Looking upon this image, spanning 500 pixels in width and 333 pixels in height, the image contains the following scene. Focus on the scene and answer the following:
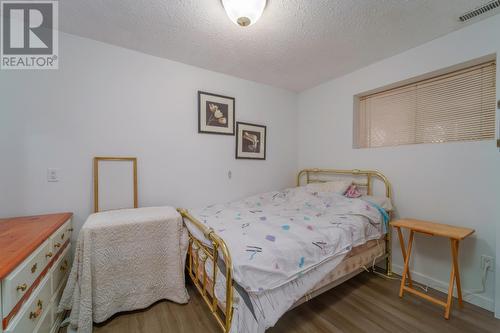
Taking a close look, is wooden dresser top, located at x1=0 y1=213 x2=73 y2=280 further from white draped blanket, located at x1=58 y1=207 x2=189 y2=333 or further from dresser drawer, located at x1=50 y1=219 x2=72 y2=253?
white draped blanket, located at x1=58 y1=207 x2=189 y2=333

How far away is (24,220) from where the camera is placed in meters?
1.55

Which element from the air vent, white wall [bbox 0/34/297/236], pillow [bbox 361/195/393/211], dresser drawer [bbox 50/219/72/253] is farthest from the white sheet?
the air vent

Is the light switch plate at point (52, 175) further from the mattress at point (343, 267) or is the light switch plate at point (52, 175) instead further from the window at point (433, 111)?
the window at point (433, 111)

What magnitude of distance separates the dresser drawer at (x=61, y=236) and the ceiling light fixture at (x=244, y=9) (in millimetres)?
2088

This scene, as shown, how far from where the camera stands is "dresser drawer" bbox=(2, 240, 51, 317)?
86cm

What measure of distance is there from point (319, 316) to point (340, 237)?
2.24ft

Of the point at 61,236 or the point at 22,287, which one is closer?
the point at 22,287

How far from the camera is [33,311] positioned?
1090mm

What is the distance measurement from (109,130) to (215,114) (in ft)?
3.97

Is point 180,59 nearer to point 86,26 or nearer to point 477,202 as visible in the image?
point 86,26

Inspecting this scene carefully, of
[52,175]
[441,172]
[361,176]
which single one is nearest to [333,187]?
[361,176]

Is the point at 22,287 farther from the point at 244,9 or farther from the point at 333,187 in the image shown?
the point at 333,187

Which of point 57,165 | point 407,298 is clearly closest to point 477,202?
point 407,298

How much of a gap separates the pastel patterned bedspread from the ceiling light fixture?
1632 millimetres
